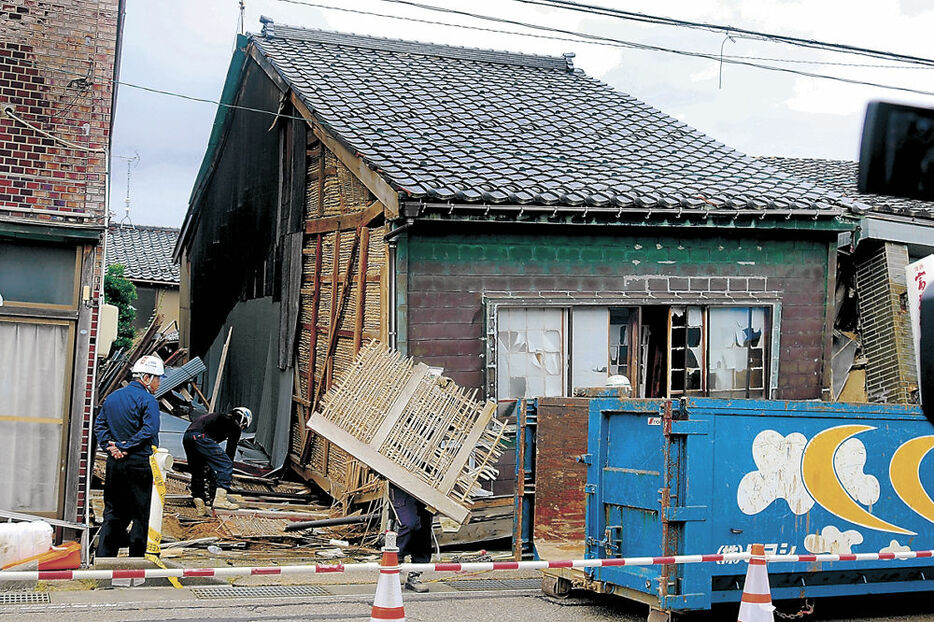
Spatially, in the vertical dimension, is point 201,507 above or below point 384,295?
below

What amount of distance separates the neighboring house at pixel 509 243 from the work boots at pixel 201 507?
1744mm

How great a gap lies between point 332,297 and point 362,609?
251 inches

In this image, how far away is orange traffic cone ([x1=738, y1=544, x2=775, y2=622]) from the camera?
22.0 feet

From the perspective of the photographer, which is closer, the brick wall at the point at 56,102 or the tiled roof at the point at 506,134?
the brick wall at the point at 56,102

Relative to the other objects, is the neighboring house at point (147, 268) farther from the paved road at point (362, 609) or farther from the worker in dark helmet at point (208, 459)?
the paved road at point (362, 609)

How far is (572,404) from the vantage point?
9.40 metres

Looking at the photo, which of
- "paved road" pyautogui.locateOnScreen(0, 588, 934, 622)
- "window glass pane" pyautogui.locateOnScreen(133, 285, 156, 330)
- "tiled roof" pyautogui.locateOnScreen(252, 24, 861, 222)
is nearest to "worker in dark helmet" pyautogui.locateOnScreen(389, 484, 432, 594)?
"paved road" pyautogui.locateOnScreen(0, 588, 934, 622)

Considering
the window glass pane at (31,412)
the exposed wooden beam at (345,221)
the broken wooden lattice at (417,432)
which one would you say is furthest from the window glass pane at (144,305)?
the broken wooden lattice at (417,432)

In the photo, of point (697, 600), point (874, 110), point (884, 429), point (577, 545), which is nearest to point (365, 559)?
point (577, 545)

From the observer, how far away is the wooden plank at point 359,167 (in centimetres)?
1122

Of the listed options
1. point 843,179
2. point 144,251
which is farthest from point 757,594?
point 144,251

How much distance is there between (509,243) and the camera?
12078mm

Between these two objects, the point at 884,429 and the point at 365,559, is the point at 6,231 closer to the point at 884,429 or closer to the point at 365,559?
the point at 365,559

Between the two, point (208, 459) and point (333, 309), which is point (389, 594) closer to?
point (208, 459)
